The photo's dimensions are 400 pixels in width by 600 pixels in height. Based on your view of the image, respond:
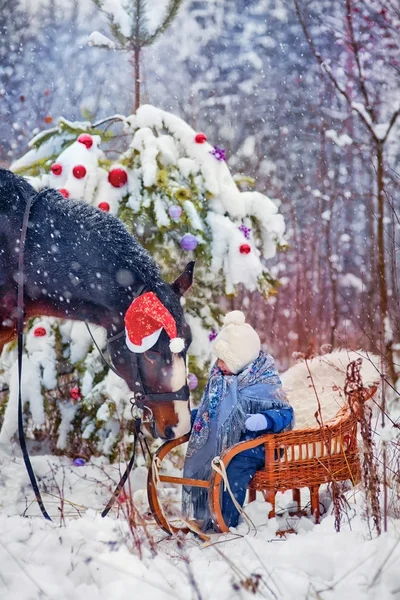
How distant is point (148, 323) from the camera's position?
3398mm

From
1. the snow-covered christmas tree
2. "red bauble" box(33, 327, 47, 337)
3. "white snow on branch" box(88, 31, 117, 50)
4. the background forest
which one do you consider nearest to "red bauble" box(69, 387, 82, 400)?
the snow-covered christmas tree

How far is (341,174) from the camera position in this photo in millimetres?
11375

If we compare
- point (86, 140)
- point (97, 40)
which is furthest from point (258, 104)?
point (86, 140)

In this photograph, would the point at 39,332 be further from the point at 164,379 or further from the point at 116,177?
the point at 164,379

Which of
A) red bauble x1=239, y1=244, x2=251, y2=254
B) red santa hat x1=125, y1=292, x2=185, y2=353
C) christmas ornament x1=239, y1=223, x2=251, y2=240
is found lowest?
red santa hat x1=125, y1=292, x2=185, y2=353

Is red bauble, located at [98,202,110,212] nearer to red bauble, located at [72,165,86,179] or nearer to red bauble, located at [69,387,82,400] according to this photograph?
red bauble, located at [72,165,86,179]

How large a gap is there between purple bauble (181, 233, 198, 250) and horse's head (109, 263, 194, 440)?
1388 millimetres

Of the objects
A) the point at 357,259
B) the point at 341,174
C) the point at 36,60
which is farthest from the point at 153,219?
the point at 36,60

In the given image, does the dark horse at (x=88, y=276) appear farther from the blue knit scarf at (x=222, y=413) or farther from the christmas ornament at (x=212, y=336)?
the christmas ornament at (x=212, y=336)

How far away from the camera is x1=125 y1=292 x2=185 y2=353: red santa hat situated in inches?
133

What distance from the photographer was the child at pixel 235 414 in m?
3.41

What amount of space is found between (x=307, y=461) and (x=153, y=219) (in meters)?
2.68

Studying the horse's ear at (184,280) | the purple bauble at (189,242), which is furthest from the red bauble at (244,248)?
the horse's ear at (184,280)

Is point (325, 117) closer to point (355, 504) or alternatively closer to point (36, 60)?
point (36, 60)
